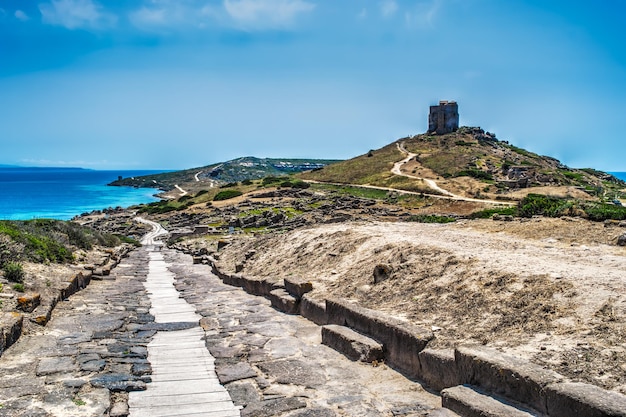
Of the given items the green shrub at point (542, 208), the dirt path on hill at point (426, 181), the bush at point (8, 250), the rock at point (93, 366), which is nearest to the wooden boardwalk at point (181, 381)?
the rock at point (93, 366)

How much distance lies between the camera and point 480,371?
511 centimetres

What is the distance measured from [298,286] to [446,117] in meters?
100

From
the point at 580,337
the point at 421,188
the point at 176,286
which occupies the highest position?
the point at 421,188

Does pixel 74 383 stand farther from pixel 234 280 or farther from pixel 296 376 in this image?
pixel 234 280

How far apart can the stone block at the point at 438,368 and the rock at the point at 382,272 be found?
348cm

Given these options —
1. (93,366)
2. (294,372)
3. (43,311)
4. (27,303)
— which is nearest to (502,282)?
(294,372)

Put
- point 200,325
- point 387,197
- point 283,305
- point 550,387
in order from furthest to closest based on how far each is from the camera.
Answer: point 387,197 → point 283,305 → point 200,325 → point 550,387

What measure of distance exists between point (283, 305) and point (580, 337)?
605 cm

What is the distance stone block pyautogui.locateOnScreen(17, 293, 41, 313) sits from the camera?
846 cm

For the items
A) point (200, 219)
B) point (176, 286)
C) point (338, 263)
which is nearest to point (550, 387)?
point (338, 263)

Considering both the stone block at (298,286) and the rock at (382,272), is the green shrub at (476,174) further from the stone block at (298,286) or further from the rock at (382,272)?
the rock at (382,272)

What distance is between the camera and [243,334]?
8.35 m

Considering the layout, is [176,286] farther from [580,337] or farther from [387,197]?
[387,197]

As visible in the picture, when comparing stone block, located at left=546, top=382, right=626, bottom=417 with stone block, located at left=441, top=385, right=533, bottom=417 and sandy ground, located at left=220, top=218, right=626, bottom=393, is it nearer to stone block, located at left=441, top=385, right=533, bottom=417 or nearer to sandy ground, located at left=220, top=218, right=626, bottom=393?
stone block, located at left=441, top=385, right=533, bottom=417
